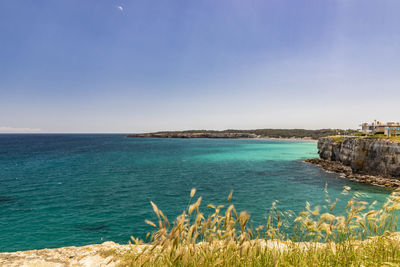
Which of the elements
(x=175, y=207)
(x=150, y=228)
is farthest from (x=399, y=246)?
(x=175, y=207)

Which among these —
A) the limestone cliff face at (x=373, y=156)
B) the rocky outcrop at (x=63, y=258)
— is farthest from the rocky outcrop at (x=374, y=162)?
the rocky outcrop at (x=63, y=258)

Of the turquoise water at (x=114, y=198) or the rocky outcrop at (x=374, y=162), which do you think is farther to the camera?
the rocky outcrop at (x=374, y=162)

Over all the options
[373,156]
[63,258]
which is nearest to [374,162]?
[373,156]

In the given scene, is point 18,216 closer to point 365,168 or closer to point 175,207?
point 175,207

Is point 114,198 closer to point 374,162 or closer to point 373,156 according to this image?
point 374,162

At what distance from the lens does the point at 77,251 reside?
771cm

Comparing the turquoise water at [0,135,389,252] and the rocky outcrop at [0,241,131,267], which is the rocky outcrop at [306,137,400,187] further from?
the rocky outcrop at [0,241,131,267]

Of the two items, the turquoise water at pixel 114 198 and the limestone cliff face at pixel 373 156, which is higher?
the limestone cliff face at pixel 373 156

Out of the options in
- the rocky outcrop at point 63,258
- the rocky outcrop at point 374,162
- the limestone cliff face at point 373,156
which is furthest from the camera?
the limestone cliff face at point 373,156

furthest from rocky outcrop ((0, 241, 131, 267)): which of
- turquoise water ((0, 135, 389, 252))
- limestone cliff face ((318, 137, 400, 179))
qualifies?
limestone cliff face ((318, 137, 400, 179))

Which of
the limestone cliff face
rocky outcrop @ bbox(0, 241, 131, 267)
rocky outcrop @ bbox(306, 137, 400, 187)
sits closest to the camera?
rocky outcrop @ bbox(0, 241, 131, 267)

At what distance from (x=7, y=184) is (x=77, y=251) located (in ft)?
107

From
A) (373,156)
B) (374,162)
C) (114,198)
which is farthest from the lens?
(373,156)

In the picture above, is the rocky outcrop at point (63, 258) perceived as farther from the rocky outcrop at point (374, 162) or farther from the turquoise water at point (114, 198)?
the rocky outcrop at point (374, 162)
